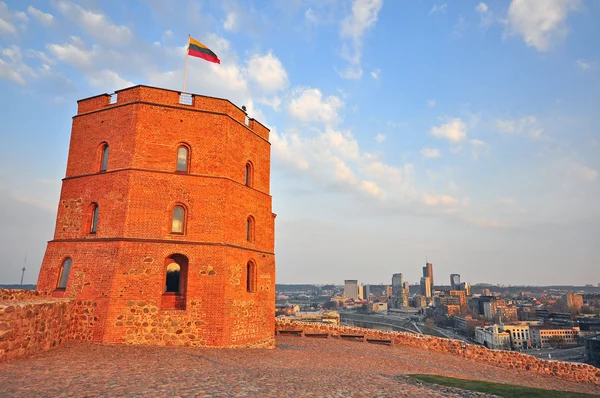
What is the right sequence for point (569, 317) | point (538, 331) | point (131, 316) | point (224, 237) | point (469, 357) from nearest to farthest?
point (131, 316), point (224, 237), point (469, 357), point (538, 331), point (569, 317)

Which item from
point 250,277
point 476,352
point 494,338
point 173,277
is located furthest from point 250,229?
point 494,338

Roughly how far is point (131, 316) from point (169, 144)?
712 cm

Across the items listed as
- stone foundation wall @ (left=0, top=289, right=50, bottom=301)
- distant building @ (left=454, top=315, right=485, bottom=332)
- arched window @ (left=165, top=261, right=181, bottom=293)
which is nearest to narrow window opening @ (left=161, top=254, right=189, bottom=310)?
arched window @ (left=165, top=261, right=181, bottom=293)

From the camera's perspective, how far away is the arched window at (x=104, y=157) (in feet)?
51.7

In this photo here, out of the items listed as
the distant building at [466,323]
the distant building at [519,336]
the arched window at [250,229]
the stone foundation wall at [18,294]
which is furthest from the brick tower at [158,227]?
the distant building at [466,323]

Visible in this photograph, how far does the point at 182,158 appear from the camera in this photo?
15.7 metres

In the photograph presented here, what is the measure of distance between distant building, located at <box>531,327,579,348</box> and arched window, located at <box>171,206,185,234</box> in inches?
4317

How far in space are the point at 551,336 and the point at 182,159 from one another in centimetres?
11452

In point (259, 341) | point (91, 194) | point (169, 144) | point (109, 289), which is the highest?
point (169, 144)

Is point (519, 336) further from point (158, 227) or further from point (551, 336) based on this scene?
point (158, 227)

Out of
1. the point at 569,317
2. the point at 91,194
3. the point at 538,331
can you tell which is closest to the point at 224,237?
the point at 91,194

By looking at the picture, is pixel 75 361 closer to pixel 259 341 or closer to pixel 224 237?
pixel 224 237

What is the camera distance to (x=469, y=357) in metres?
20.4

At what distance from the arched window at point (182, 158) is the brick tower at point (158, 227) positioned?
0.15ft
